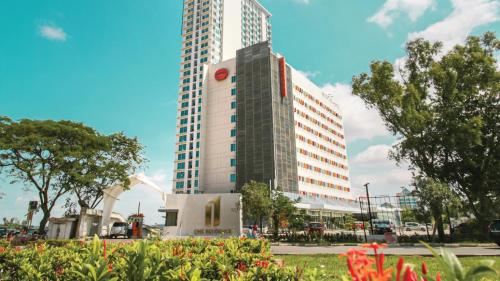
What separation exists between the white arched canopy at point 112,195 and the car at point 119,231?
4.22 feet

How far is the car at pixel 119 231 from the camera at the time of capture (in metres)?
33.7

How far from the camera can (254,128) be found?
56688mm

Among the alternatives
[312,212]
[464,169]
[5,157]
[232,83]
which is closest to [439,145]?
[464,169]

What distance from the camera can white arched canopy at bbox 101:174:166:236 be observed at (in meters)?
33.5

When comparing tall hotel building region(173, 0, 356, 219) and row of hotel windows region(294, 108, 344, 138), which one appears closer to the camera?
tall hotel building region(173, 0, 356, 219)

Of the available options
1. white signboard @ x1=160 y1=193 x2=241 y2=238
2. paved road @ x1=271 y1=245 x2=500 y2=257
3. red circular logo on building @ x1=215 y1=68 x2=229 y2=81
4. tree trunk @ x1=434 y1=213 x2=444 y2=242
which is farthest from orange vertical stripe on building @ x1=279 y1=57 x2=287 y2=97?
paved road @ x1=271 y1=245 x2=500 y2=257

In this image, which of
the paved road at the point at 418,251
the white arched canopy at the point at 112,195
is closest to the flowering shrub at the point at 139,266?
the paved road at the point at 418,251

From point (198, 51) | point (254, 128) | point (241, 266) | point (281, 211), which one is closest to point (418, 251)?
point (241, 266)

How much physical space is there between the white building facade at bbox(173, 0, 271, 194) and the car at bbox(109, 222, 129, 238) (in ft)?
80.3

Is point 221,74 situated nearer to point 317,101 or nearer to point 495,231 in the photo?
point 317,101

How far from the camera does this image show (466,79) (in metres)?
24.7

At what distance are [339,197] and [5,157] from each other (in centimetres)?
6259

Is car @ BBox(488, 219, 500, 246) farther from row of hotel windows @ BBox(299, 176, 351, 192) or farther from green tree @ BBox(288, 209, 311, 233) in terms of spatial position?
row of hotel windows @ BBox(299, 176, 351, 192)

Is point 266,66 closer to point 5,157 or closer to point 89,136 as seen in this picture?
point 89,136
